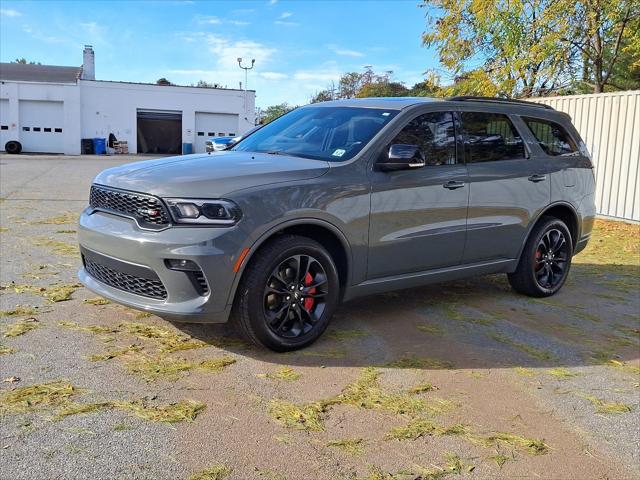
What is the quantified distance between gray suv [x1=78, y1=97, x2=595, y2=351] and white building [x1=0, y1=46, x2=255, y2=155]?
40.0 metres

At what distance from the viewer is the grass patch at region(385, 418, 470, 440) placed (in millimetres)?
3286

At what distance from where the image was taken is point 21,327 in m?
4.59

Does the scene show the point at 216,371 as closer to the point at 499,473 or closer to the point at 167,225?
the point at 167,225

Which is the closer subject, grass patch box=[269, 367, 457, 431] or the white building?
grass patch box=[269, 367, 457, 431]

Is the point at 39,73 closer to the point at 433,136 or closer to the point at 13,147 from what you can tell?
the point at 13,147

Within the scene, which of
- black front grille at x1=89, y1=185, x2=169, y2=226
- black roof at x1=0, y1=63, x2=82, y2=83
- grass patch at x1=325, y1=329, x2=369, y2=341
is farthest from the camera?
black roof at x1=0, y1=63, x2=82, y2=83

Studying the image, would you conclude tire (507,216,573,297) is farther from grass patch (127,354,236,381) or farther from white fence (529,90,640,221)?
white fence (529,90,640,221)

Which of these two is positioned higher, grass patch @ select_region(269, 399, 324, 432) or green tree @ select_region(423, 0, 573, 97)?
green tree @ select_region(423, 0, 573, 97)

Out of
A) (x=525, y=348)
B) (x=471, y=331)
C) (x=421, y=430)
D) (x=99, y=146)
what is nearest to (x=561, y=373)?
(x=525, y=348)

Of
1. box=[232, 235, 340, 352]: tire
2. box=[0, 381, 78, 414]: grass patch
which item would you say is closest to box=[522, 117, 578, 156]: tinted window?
box=[232, 235, 340, 352]: tire

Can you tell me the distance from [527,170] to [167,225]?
12.0 ft

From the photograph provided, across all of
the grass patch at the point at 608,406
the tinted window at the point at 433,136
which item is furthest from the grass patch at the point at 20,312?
the grass patch at the point at 608,406

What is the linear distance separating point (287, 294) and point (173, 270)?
2.73 feet

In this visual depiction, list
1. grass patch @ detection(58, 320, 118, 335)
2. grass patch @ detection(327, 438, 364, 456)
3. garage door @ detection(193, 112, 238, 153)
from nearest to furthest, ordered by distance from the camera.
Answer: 1. grass patch @ detection(327, 438, 364, 456)
2. grass patch @ detection(58, 320, 118, 335)
3. garage door @ detection(193, 112, 238, 153)
